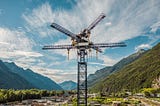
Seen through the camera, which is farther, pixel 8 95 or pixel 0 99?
pixel 8 95

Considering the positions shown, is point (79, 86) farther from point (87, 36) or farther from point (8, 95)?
point (8, 95)

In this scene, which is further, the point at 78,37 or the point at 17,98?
the point at 17,98

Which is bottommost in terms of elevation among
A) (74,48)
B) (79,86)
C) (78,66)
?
(79,86)

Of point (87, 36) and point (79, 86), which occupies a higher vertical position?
point (87, 36)

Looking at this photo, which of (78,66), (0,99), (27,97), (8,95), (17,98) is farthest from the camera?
(27,97)

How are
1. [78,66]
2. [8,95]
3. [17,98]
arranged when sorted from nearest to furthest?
1. [78,66]
2. [8,95]
3. [17,98]

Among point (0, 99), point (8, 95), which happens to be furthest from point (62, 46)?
point (8, 95)

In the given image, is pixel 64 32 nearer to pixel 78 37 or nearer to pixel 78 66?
pixel 78 37

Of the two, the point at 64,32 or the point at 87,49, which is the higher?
the point at 64,32

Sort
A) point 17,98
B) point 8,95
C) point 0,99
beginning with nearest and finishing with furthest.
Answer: point 0,99 → point 8,95 → point 17,98

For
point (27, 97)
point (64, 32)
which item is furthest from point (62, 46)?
point (27, 97)
